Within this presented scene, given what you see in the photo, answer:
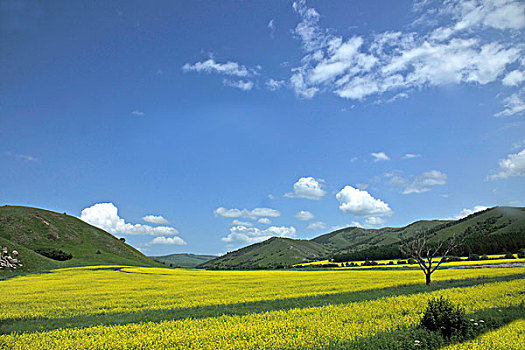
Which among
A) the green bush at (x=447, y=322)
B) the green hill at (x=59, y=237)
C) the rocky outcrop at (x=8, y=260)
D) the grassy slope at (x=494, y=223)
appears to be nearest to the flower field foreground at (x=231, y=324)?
the green bush at (x=447, y=322)

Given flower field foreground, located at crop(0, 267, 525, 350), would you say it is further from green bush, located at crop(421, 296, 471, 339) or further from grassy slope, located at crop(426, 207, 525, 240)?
grassy slope, located at crop(426, 207, 525, 240)

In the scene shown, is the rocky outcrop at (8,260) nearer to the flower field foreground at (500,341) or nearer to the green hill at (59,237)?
the green hill at (59,237)

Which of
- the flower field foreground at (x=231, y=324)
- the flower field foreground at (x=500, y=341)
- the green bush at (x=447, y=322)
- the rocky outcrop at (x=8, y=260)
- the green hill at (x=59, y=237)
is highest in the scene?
the green hill at (x=59, y=237)

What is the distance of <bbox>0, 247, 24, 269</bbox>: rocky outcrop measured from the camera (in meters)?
58.3

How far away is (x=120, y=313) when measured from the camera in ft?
61.0

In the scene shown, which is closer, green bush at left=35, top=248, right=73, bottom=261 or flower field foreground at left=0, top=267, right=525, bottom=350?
flower field foreground at left=0, top=267, right=525, bottom=350

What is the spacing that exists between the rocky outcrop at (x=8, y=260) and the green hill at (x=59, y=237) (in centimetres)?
985

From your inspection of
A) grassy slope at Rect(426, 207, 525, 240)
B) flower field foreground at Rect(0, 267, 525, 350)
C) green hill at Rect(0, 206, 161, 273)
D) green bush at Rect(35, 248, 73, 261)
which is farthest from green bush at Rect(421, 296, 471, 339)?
grassy slope at Rect(426, 207, 525, 240)

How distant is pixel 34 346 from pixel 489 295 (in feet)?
77.5

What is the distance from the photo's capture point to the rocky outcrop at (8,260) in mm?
58281

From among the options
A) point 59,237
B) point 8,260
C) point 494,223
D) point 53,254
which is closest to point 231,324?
point 8,260

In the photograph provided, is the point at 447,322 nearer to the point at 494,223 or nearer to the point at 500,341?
the point at 500,341

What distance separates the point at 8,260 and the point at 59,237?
5309 cm

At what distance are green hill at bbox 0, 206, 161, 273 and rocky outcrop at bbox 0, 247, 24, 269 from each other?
9853mm
